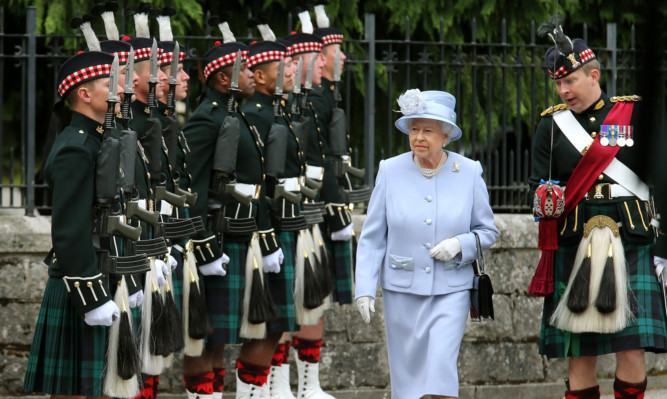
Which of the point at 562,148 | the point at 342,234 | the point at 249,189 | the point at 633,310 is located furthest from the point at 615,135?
the point at 342,234

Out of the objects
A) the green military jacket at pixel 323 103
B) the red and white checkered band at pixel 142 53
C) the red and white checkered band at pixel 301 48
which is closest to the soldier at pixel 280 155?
the red and white checkered band at pixel 301 48

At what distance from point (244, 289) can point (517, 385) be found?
255 centimetres

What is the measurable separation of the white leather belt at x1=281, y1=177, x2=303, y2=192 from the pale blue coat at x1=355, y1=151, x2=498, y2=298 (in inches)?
57.1

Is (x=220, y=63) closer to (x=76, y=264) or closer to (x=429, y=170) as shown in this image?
(x=429, y=170)

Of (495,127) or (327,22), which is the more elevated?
(327,22)

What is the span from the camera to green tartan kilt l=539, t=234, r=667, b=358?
5.20 m

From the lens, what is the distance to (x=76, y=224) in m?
3.92

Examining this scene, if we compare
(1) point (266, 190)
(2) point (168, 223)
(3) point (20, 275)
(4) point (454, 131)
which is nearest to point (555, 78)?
(4) point (454, 131)

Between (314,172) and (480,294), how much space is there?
2323 mm

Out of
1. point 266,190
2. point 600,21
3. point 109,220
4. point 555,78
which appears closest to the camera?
point 109,220

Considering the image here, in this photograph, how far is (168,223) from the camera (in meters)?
5.12

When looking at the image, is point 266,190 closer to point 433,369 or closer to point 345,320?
point 345,320

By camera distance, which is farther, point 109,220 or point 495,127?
point 495,127

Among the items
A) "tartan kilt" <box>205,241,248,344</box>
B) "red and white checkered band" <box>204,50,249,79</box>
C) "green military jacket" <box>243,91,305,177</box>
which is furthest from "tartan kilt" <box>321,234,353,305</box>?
"red and white checkered band" <box>204,50,249,79</box>
